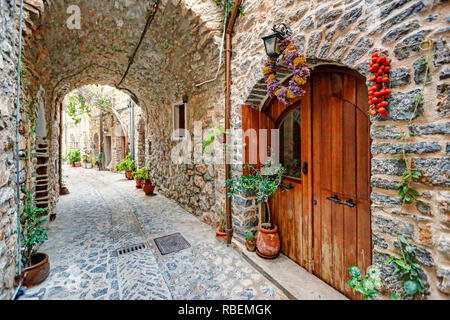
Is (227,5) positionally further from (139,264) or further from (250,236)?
(139,264)

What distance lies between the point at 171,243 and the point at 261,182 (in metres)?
1.73

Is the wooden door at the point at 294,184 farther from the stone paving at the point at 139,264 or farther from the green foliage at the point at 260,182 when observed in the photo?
the stone paving at the point at 139,264

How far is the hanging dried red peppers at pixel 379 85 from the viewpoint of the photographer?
1.30m

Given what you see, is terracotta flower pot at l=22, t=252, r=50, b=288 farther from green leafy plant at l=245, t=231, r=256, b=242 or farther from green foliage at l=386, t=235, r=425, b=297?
green foliage at l=386, t=235, r=425, b=297

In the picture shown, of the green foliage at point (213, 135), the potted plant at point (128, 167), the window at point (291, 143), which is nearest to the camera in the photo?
the window at point (291, 143)

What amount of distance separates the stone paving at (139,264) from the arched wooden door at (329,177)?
0.61 metres

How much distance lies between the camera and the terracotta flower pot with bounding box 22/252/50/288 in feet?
6.75

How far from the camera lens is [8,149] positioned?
71.9 inches

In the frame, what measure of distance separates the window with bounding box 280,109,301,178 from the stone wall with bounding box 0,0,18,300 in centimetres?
278

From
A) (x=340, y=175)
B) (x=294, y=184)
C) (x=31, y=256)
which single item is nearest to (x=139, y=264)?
(x=31, y=256)

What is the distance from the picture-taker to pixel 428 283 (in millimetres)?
1176

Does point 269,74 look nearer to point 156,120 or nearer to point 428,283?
point 428,283

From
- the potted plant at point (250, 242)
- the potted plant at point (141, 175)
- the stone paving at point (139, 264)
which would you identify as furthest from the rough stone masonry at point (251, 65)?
the potted plant at point (141, 175)
